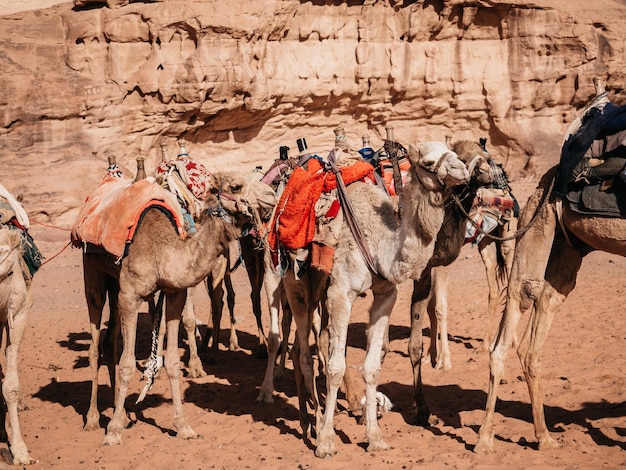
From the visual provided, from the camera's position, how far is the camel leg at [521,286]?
22.9ft

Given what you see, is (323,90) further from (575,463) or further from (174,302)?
(575,463)

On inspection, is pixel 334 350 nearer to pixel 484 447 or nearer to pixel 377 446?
pixel 377 446

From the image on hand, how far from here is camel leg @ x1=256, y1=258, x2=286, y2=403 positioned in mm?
8523

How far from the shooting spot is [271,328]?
8.51m

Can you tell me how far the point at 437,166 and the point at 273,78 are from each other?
53.4 ft

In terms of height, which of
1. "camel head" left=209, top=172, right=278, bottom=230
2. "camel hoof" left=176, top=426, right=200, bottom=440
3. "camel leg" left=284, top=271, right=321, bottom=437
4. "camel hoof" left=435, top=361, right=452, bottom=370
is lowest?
"camel hoof" left=435, top=361, right=452, bottom=370

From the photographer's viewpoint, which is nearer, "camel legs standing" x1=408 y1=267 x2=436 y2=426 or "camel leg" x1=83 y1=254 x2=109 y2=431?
"camel legs standing" x1=408 y1=267 x2=436 y2=426

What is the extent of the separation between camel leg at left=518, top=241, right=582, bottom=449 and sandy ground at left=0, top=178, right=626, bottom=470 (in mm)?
290

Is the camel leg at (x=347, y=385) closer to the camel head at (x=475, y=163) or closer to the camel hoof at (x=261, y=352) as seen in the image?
the camel head at (x=475, y=163)

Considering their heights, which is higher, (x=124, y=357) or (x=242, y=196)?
(x=242, y=196)

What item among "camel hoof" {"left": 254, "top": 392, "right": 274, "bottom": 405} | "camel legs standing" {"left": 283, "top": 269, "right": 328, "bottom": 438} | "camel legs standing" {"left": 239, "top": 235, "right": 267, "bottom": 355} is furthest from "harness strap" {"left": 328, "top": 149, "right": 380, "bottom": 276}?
"camel legs standing" {"left": 239, "top": 235, "right": 267, "bottom": 355}

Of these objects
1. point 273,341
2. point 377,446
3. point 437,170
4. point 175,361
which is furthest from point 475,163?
point 175,361

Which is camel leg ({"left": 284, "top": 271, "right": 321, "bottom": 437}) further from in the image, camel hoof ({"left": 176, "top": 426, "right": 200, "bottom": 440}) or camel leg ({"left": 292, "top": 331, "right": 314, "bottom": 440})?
camel hoof ({"left": 176, "top": 426, "right": 200, "bottom": 440})

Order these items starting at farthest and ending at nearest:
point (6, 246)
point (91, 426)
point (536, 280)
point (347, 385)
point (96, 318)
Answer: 1. point (96, 318)
2. point (347, 385)
3. point (91, 426)
4. point (536, 280)
5. point (6, 246)
